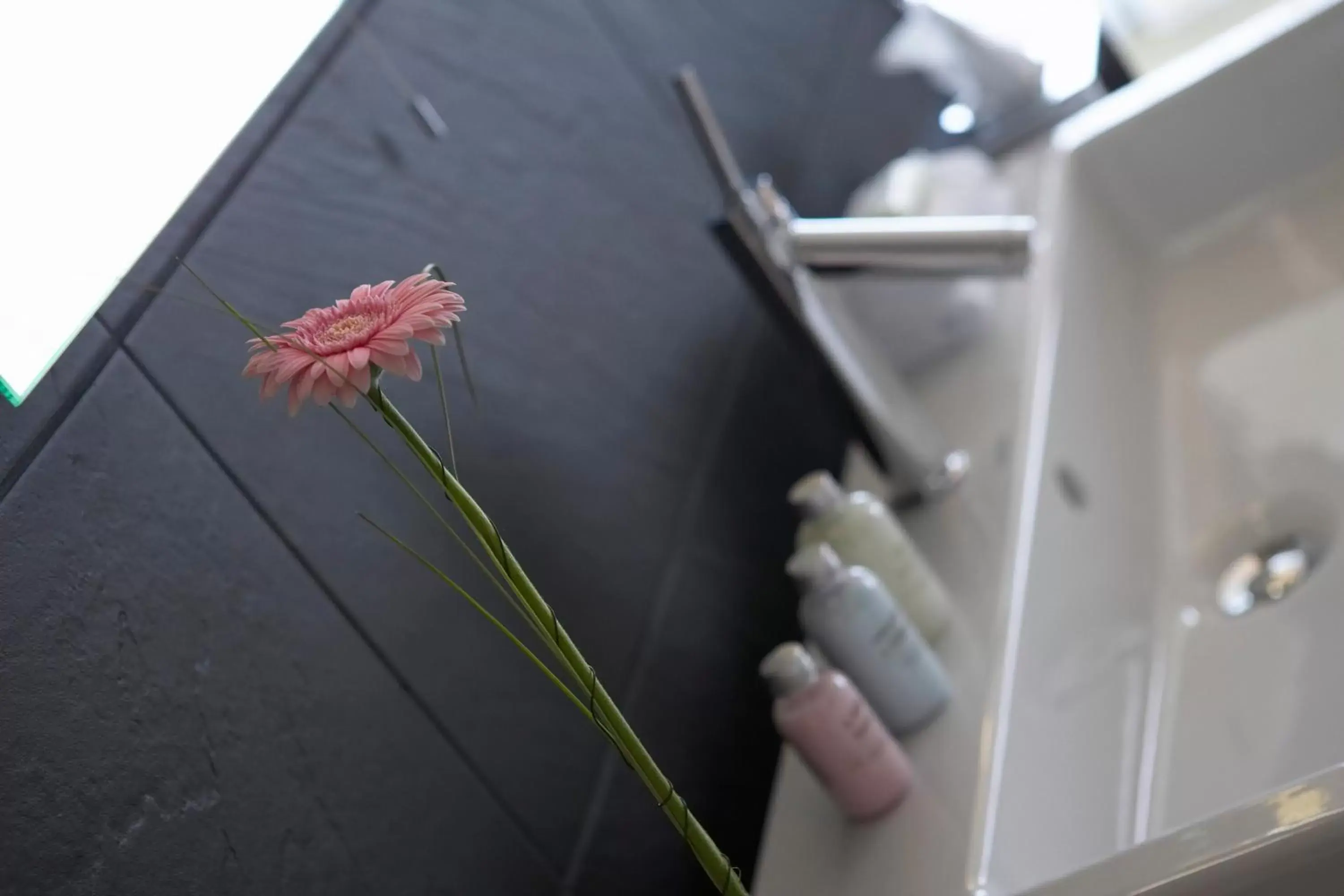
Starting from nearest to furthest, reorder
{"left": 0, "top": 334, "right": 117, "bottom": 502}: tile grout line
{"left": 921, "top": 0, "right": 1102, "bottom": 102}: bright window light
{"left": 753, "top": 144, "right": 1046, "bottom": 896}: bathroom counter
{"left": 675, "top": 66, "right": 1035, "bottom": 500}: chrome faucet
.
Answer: {"left": 0, "top": 334, "right": 117, "bottom": 502}: tile grout line
{"left": 753, "top": 144, "right": 1046, "bottom": 896}: bathroom counter
{"left": 675, "top": 66, "right": 1035, "bottom": 500}: chrome faucet
{"left": 921, "top": 0, "right": 1102, "bottom": 102}: bright window light

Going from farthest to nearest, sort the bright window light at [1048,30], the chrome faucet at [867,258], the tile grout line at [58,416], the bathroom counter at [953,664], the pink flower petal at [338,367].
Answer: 1. the bright window light at [1048,30]
2. the chrome faucet at [867,258]
3. the bathroom counter at [953,664]
4. the tile grout line at [58,416]
5. the pink flower petal at [338,367]

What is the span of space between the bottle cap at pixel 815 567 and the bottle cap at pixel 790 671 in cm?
5

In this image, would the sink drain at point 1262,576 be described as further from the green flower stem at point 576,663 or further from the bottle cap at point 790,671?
the green flower stem at point 576,663

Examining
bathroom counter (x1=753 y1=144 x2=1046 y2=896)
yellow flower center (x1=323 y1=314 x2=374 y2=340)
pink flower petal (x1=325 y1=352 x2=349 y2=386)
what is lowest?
bathroom counter (x1=753 y1=144 x2=1046 y2=896)

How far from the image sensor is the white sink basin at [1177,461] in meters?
0.67

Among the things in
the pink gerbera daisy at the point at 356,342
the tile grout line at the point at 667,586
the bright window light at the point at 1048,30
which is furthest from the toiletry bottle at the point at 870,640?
the bright window light at the point at 1048,30

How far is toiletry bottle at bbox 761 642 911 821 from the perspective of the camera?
634mm

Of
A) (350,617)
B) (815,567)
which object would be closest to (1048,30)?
(815,567)

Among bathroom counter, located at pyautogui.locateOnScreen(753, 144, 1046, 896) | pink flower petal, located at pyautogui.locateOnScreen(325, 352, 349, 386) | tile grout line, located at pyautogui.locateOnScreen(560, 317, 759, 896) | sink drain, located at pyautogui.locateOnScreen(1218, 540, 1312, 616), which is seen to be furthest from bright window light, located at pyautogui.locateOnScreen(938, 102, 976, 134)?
pink flower petal, located at pyautogui.locateOnScreen(325, 352, 349, 386)

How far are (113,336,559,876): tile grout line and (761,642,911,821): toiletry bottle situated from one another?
16 cm

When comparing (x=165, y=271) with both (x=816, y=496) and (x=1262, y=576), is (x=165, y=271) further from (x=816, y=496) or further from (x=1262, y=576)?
(x=1262, y=576)

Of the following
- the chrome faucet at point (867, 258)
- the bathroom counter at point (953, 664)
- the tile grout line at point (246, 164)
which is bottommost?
the bathroom counter at point (953, 664)

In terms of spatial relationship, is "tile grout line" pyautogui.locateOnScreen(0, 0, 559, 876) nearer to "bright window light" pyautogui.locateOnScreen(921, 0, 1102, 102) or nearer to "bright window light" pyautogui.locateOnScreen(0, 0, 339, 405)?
"bright window light" pyautogui.locateOnScreen(0, 0, 339, 405)

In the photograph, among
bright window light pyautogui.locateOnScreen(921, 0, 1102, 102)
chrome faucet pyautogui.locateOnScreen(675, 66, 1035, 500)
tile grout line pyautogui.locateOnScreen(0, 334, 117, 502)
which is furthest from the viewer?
bright window light pyautogui.locateOnScreen(921, 0, 1102, 102)
